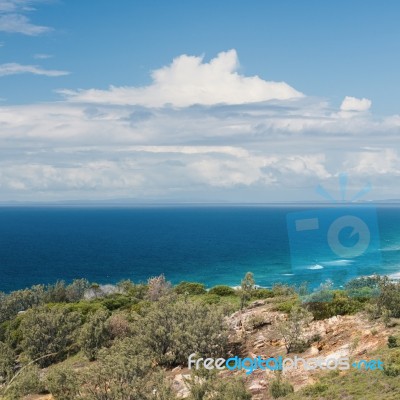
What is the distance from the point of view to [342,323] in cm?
2612

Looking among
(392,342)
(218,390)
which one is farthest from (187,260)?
(218,390)

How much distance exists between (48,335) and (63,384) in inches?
595

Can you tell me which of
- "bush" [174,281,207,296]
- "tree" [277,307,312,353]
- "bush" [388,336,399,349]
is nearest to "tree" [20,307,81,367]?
"tree" [277,307,312,353]

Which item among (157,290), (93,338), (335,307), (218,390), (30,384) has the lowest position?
(157,290)

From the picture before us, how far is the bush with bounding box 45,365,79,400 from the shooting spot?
70.0 ft

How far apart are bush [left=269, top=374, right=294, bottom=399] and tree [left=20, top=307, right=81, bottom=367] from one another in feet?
69.1

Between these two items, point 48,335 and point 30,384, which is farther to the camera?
point 48,335

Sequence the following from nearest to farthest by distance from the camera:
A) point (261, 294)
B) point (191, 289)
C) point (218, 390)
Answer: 1. point (218, 390)
2. point (261, 294)
3. point (191, 289)

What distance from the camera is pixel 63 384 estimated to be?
872 inches

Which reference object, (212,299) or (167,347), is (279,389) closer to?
(167,347)

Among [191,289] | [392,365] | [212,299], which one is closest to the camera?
[392,365]

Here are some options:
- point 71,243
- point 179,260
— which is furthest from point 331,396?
point 71,243

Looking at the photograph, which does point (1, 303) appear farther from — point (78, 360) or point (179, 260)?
point (179, 260)

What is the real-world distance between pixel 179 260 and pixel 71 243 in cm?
6219
